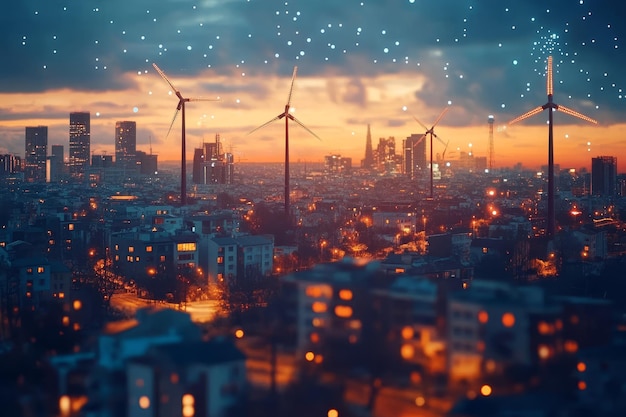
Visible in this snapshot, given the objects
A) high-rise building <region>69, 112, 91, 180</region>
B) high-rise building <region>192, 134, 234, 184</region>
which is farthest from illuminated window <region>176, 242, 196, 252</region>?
high-rise building <region>192, 134, 234, 184</region>

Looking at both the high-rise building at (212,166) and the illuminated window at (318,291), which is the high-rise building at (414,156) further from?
the illuminated window at (318,291)

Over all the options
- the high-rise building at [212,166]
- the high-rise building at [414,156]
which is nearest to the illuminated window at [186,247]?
the high-rise building at [414,156]

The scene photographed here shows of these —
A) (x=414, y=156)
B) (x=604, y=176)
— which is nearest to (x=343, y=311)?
(x=604, y=176)

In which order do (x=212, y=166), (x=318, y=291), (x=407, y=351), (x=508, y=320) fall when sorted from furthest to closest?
(x=212, y=166), (x=318, y=291), (x=407, y=351), (x=508, y=320)

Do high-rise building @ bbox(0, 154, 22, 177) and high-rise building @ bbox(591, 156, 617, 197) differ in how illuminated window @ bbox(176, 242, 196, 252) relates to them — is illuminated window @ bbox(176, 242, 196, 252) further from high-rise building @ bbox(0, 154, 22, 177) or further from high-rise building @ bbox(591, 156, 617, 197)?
high-rise building @ bbox(0, 154, 22, 177)

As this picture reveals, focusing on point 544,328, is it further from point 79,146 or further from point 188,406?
point 79,146
